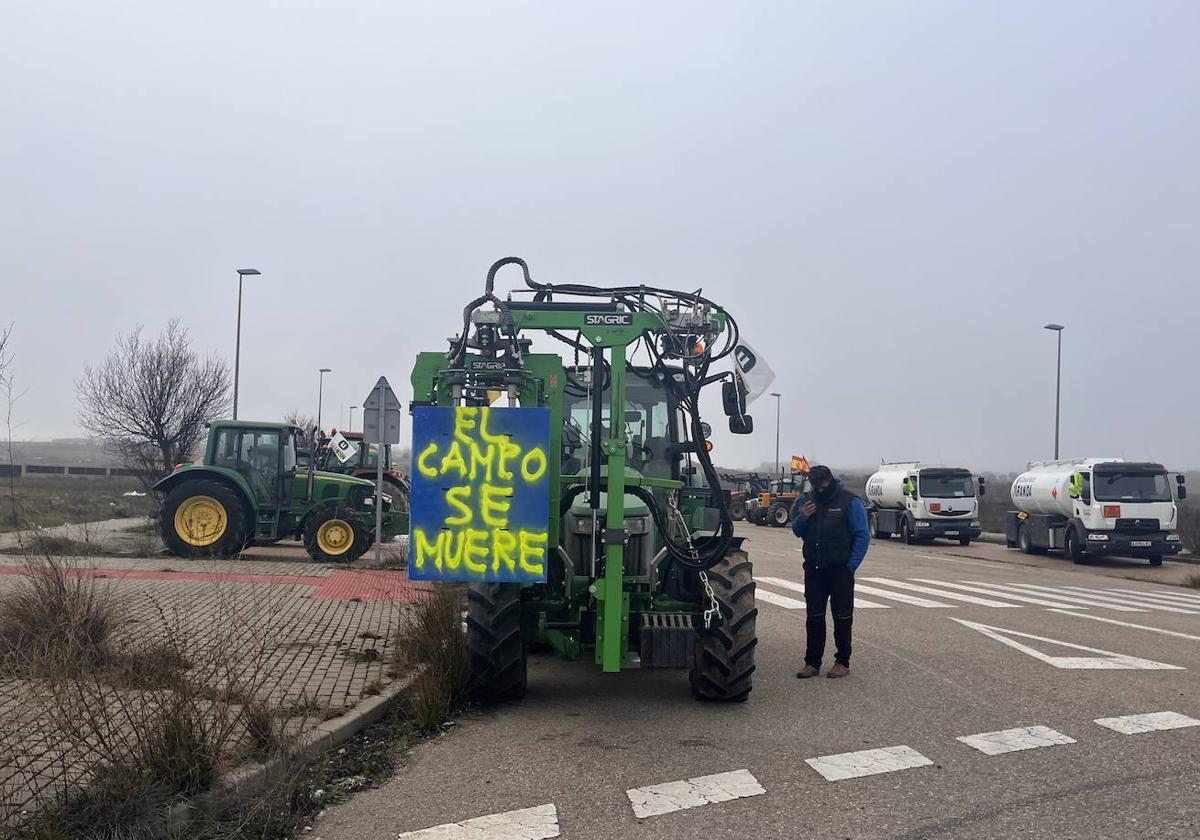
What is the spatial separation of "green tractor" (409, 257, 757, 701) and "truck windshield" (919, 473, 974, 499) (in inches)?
1058

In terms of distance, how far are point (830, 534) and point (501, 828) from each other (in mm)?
4892

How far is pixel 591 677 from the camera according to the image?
9203 millimetres

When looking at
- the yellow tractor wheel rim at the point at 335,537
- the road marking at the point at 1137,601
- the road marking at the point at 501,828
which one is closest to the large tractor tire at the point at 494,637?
the road marking at the point at 501,828

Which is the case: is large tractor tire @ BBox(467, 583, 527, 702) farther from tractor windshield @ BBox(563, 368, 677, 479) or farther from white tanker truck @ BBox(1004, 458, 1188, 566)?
white tanker truck @ BBox(1004, 458, 1188, 566)

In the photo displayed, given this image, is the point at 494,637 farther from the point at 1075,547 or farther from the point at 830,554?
the point at 1075,547

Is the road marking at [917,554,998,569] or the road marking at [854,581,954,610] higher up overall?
the road marking at [854,581,954,610]

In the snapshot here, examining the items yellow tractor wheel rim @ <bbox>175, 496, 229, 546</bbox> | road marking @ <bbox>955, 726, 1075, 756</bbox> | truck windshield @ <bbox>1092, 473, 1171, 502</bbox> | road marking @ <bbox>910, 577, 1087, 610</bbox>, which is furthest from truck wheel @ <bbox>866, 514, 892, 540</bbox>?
road marking @ <bbox>955, 726, 1075, 756</bbox>

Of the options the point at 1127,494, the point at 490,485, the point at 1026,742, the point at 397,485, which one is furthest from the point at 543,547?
the point at 1127,494

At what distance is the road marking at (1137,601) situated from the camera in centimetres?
1564

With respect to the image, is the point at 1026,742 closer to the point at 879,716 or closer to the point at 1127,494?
the point at 879,716

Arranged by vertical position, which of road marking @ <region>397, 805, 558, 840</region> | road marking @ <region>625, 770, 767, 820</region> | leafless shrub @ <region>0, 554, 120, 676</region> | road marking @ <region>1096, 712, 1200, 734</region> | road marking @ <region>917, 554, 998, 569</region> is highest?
leafless shrub @ <region>0, 554, 120, 676</region>

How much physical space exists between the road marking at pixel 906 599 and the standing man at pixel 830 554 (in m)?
6.05

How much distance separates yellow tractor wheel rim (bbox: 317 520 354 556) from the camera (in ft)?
59.1

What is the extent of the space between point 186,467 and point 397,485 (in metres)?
4.94
